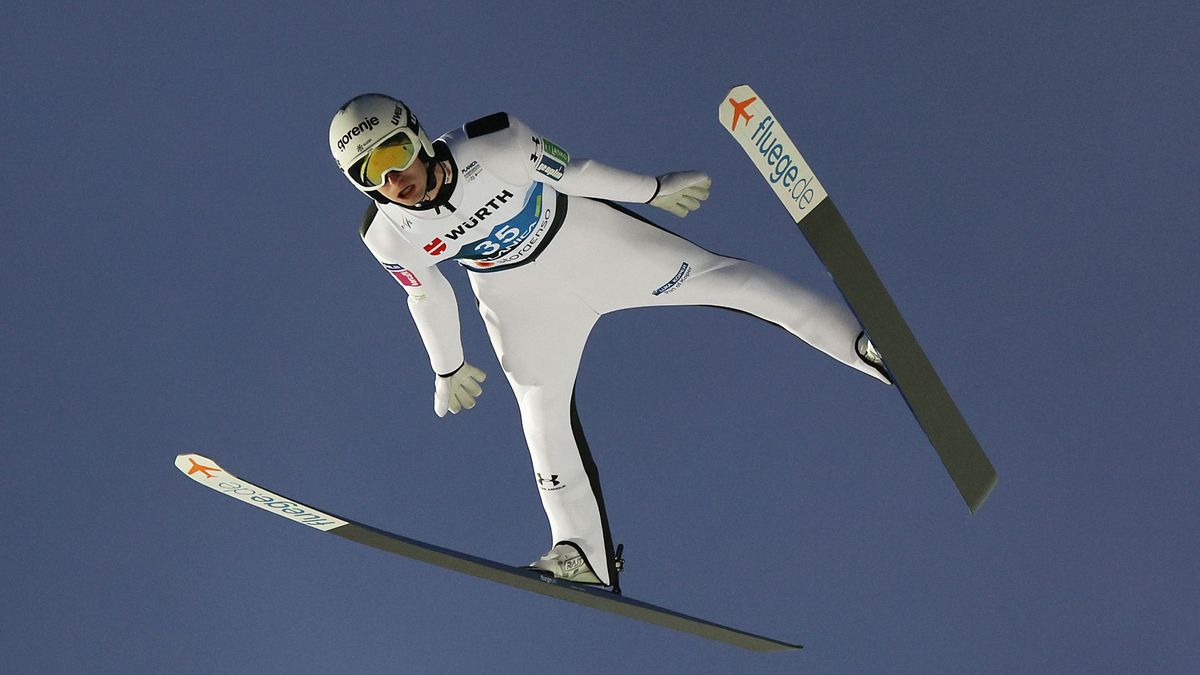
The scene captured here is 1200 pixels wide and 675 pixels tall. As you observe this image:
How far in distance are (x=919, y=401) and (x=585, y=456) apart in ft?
2.52

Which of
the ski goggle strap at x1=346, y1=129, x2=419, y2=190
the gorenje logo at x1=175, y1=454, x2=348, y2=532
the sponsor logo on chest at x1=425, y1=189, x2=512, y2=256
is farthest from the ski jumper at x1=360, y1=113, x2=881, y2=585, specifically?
the gorenje logo at x1=175, y1=454, x2=348, y2=532

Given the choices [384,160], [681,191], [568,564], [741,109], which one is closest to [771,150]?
[741,109]

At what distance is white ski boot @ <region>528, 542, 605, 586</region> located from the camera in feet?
10.4

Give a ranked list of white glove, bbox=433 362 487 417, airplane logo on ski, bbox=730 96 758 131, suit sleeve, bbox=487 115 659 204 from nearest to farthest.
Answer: airplane logo on ski, bbox=730 96 758 131 < suit sleeve, bbox=487 115 659 204 < white glove, bbox=433 362 487 417

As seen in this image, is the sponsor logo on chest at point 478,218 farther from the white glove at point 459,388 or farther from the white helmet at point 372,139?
the white glove at point 459,388

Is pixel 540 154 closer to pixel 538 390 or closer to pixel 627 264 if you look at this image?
pixel 627 264

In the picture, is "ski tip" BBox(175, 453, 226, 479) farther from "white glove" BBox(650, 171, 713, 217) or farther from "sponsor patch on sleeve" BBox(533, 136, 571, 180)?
"white glove" BBox(650, 171, 713, 217)

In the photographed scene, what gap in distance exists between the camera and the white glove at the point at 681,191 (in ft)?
9.90

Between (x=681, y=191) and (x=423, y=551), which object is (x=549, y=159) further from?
(x=423, y=551)

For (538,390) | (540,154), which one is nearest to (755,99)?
(540,154)

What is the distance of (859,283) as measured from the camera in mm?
2723

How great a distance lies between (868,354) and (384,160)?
104cm

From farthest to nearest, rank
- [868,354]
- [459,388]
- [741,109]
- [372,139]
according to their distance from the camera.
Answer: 1. [459,388]
2. [868,354]
3. [372,139]
4. [741,109]

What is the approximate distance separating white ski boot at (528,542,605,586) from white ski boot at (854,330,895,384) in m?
0.73
